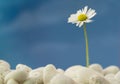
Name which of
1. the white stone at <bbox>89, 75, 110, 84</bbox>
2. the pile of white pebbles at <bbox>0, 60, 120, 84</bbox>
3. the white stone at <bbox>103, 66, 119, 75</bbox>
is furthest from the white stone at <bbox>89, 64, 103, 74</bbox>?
the white stone at <bbox>89, 75, 110, 84</bbox>

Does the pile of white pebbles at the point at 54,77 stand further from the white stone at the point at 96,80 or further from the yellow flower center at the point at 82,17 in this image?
the yellow flower center at the point at 82,17

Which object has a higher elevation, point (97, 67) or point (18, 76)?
point (97, 67)

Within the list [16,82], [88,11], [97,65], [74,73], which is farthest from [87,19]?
[16,82]

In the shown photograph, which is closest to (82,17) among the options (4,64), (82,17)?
(82,17)

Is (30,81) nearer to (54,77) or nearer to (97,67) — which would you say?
(54,77)

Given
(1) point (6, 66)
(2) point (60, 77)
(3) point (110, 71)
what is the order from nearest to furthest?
1. (2) point (60, 77)
2. (1) point (6, 66)
3. (3) point (110, 71)

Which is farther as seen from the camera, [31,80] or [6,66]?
[6,66]

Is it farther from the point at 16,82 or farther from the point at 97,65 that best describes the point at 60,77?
the point at 97,65

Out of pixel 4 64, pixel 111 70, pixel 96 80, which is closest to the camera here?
pixel 96 80
